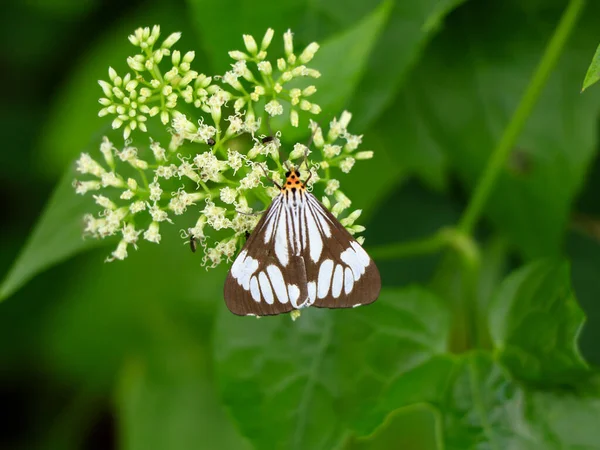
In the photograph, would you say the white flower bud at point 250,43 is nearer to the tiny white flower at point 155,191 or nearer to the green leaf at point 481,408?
the tiny white flower at point 155,191

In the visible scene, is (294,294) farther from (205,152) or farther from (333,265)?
(205,152)

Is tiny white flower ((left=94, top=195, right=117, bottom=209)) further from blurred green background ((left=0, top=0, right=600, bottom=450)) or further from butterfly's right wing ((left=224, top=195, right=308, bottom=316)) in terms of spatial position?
butterfly's right wing ((left=224, top=195, right=308, bottom=316))

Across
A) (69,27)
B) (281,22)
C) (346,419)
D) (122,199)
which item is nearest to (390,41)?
(281,22)

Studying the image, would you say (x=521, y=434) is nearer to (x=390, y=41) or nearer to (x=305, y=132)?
(x=305, y=132)

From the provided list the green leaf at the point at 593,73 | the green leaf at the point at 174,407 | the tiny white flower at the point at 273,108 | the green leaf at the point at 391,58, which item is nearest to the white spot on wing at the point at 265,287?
the tiny white flower at the point at 273,108

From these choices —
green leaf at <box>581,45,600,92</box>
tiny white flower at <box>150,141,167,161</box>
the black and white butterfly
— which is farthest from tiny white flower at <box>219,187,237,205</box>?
green leaf at <box>581,45,600,92</box>

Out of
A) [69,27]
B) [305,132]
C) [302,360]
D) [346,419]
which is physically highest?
[69,27]
